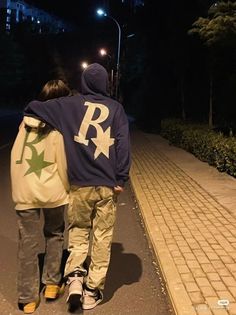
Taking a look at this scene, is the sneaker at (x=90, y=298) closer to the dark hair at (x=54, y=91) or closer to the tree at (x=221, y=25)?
the dark hair at (x=54, y=91)

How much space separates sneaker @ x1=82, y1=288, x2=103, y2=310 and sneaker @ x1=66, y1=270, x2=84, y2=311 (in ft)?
0.23

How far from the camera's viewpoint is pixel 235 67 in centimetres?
1499

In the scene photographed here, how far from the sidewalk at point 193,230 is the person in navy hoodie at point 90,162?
801 mm

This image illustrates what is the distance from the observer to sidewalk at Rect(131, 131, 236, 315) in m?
4.30

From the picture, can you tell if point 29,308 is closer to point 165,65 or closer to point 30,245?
point 30,245

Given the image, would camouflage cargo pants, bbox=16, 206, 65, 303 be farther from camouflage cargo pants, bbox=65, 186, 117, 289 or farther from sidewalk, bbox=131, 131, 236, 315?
sidewalk, bbox=131, 131, 236, 315

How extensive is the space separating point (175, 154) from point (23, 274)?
11.8 metres

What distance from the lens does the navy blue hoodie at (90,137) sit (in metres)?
3.95

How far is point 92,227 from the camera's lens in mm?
4168

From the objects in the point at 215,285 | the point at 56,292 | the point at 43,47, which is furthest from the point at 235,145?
the point at 43,47

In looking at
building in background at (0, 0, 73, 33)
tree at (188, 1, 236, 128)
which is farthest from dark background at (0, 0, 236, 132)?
building in background at (0, 0, 73, 33)

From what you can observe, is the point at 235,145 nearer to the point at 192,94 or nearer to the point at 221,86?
the point at 221,86

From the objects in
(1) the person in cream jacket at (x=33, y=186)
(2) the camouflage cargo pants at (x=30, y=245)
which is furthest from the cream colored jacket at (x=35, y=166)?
(2) the camouflage cargo pants at (x=30, y=245)

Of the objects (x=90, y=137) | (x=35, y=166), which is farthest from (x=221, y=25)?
(x=35, y=166)
